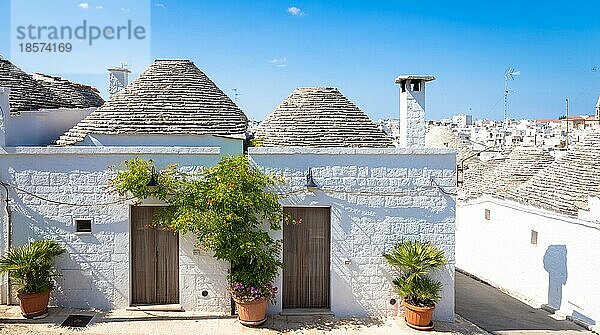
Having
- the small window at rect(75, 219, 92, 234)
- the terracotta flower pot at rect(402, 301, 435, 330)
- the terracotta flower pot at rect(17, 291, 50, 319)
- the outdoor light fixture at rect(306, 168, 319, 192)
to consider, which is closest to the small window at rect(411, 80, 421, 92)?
the outdoor light fixture at rect(306, 168, 319, 192)

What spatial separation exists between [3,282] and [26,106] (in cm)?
572

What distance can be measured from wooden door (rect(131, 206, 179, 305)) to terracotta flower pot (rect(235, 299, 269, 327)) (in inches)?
78.4

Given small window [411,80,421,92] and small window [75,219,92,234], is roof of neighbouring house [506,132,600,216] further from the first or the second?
small window [75,219,92,234]

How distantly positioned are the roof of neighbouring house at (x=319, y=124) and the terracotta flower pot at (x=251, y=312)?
5074 millimetres

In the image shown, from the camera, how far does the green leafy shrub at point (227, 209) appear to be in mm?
10945

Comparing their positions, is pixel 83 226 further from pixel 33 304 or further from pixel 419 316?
pixel 419 316

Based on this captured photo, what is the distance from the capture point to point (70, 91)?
2112cm

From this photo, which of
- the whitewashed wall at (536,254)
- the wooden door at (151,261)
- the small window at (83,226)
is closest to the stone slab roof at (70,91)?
the small window at (83,226)

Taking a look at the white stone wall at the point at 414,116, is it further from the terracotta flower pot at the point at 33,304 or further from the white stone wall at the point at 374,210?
the terracotta flower pot at the point at 33,304

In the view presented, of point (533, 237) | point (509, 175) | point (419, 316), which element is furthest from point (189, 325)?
point (509, 175)

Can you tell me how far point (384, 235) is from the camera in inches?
470

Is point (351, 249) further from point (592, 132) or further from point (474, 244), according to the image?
point (592, 132)

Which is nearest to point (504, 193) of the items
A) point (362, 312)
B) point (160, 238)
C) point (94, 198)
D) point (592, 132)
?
point (592, 132)

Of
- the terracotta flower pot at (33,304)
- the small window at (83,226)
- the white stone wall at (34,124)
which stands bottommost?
the terracotta flower pot at (33,304)
